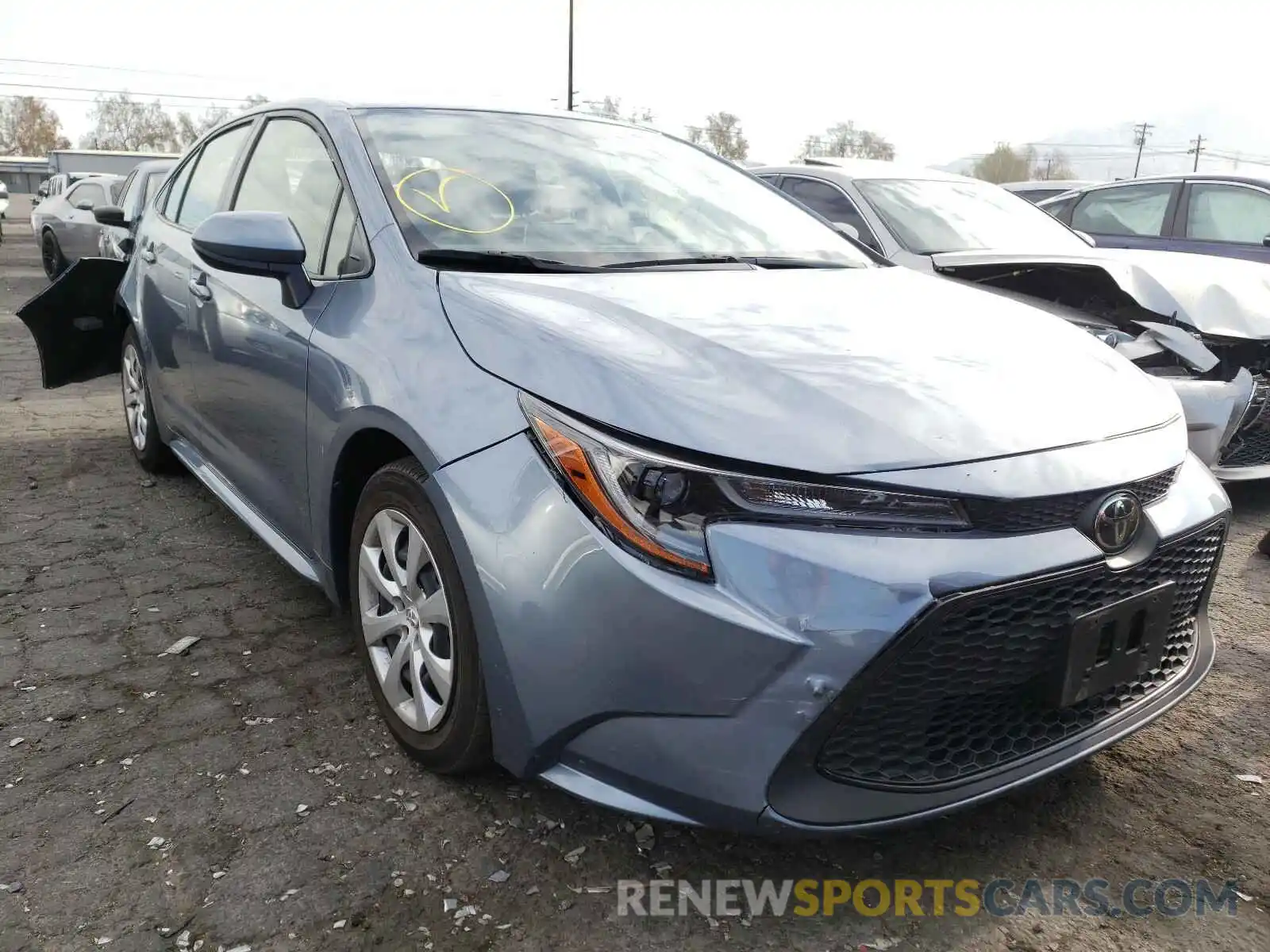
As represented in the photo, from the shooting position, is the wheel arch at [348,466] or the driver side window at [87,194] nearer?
the wheel arch at [348,466]

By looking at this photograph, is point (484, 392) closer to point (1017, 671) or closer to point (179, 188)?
point (1017, 671)

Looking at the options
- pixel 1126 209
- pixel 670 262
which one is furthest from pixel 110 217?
pixel 1126 209

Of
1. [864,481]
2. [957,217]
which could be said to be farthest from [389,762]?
[957,217]

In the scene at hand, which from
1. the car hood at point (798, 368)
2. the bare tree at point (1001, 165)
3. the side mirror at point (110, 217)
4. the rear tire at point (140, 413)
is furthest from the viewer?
the bare tree at point (1001, 165)

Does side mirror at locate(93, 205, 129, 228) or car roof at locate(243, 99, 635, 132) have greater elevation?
car roof at locate(243, 99, 635, 132)

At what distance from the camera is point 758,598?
1533 millimetres

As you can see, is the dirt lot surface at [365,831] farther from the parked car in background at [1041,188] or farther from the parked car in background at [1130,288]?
the parked car in background at [1041,188]

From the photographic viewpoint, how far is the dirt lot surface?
175cm

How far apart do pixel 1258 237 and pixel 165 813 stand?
287 inches

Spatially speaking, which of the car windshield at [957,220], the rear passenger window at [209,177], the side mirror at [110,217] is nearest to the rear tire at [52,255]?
the side mirror at [110,217]

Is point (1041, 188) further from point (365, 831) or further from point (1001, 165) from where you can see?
point (1001, 165)

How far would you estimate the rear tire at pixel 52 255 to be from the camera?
1314cm

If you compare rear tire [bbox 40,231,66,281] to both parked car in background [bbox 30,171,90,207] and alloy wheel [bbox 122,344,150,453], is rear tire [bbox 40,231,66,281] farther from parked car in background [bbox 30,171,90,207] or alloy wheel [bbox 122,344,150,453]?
alloy wheel [bbox 122,344,150,453]

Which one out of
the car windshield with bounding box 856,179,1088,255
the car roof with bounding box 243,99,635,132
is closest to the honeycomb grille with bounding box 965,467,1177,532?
the car roof with bounding box 243,99,635,132
